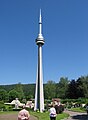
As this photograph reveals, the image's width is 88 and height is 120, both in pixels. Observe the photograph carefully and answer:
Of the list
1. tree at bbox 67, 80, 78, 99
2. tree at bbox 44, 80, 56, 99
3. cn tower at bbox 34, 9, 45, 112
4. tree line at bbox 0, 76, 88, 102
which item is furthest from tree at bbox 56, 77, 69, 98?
cn tower at bbox 34, 9, 45, 112

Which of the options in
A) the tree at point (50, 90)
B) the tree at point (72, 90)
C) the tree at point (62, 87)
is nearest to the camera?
the tree at point (72, 90)

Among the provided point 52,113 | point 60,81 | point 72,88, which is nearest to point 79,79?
point 72,88

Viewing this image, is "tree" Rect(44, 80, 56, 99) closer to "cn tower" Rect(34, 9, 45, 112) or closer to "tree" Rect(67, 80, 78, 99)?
"tree" Rect(67, 80, 78, 99)

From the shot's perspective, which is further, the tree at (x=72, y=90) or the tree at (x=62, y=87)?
the tree at (x=62, y=87)

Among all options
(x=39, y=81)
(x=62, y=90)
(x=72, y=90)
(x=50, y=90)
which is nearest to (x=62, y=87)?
(x=62, y=90)

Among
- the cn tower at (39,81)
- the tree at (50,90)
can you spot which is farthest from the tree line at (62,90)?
the cn tower at (39,81)

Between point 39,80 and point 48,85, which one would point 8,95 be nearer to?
point 48,85

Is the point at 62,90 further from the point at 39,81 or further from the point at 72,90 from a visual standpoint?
the point at 39,81

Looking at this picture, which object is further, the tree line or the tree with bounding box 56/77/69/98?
the tree with bounding box 56/77/69/98

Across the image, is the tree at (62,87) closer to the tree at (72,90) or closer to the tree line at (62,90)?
the tree line at (62,90)

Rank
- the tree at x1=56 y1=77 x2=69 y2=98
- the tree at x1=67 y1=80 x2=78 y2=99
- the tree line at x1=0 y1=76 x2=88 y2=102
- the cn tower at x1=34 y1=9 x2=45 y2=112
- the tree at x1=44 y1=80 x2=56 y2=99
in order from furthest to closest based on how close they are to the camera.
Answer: the tree at x1=44 y1=80 x2=56 y2=99 → the tree at x1=56 y1=77 x2=69 y2=98 → the tree at x1=67 y1=80 x2=78 y2=99 → the tree line at x1=0 y1=76 x2=88 y2=102 → the cn tower at x1=34 y1=9 x2=45 y2=112

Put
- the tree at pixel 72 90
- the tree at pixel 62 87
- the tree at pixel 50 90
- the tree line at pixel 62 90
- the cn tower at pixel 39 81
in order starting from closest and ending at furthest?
the cn tower at pixel 39 81, the tree line at pixel 62 90, the tree at pixel 72 90, the tree at pixel 62 87, the tree at pixel 50 90

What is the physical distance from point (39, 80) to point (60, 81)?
72283mm

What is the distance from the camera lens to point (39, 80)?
2402 inches
